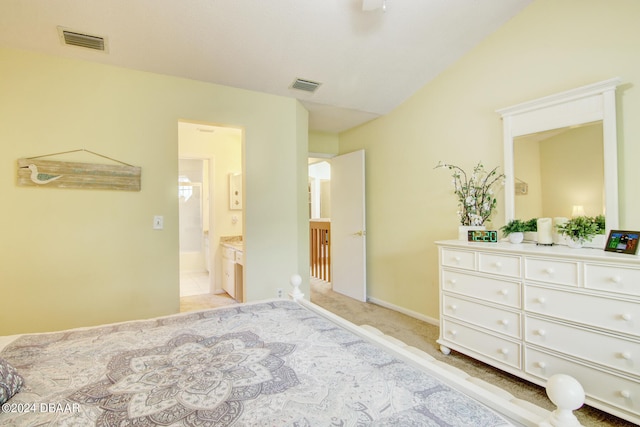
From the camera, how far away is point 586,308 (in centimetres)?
178

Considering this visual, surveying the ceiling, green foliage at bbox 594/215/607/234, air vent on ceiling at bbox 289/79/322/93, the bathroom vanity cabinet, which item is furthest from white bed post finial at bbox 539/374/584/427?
the bathroom vanity cabinet

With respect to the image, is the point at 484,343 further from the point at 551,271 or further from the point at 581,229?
the point at 581,229

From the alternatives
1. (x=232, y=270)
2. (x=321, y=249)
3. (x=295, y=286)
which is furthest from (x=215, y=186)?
(x=295, y=286)

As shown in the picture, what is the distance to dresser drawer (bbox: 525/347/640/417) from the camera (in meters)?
1.63

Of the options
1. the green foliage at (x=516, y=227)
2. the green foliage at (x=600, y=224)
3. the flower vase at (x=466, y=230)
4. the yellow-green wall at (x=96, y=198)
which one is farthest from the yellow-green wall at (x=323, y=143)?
the green foliage at (x=600, y=224)

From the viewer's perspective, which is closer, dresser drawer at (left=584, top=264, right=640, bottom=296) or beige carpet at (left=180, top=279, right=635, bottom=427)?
dresser drawer at (left=584, top=264, right=640, bottom=296)

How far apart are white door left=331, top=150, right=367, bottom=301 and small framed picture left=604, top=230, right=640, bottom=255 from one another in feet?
8.31

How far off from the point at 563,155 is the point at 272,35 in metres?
2.40

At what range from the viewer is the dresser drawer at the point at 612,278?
1.62 metres

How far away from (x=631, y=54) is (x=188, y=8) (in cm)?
294

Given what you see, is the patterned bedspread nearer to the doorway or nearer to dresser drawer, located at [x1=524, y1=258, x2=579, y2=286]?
dresser drawer, located at [x1=524, y1=258, x2=579, y2=286]

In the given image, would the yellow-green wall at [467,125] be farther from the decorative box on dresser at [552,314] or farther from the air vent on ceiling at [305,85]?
the air vent on ceiling at [305,85]

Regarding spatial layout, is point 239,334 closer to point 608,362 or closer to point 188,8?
point 608,362

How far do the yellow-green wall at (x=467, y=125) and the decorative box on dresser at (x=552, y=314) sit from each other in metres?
0.55
